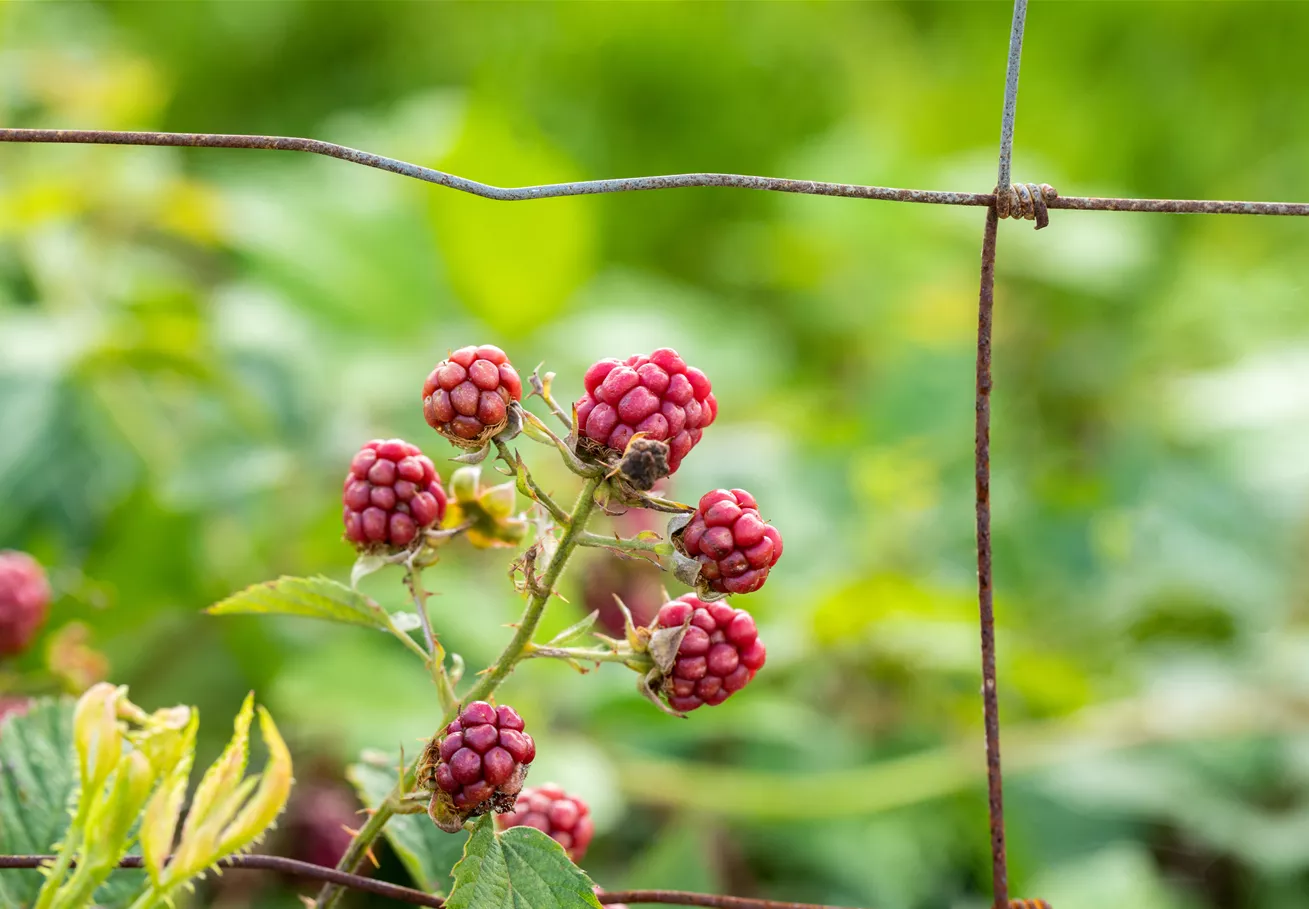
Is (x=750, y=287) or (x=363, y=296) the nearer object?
(x=363, y=296)

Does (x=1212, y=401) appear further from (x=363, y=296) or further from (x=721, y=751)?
(x=363, y=296)

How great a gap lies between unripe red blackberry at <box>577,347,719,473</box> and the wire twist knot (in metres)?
0.18

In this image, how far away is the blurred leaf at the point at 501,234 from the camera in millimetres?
1686

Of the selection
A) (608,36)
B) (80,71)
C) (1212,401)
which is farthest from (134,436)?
(608,36)

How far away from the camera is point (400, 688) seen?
111cm

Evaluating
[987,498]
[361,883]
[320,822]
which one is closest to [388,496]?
[361,883]

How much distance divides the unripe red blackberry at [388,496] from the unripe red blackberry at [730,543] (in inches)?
5.0

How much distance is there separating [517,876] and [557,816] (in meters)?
0.09

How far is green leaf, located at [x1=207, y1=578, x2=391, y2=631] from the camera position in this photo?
0.58 meters

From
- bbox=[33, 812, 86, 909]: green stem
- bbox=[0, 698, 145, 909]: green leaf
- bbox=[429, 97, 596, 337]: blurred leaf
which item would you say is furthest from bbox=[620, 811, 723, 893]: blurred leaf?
bbox=[429, 97, 596, 337]: blurred leaf

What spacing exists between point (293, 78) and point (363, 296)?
1457 mm

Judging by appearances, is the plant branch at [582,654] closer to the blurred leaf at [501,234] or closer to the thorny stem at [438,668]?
the thorny stem at [438,668]

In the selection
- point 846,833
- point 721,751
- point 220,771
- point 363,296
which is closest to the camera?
point 220,771

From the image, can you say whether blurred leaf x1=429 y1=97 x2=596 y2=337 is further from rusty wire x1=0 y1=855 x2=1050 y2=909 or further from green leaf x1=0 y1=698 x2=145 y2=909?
rusty wire x1=0 y1=855 x2=1050 y2=909
